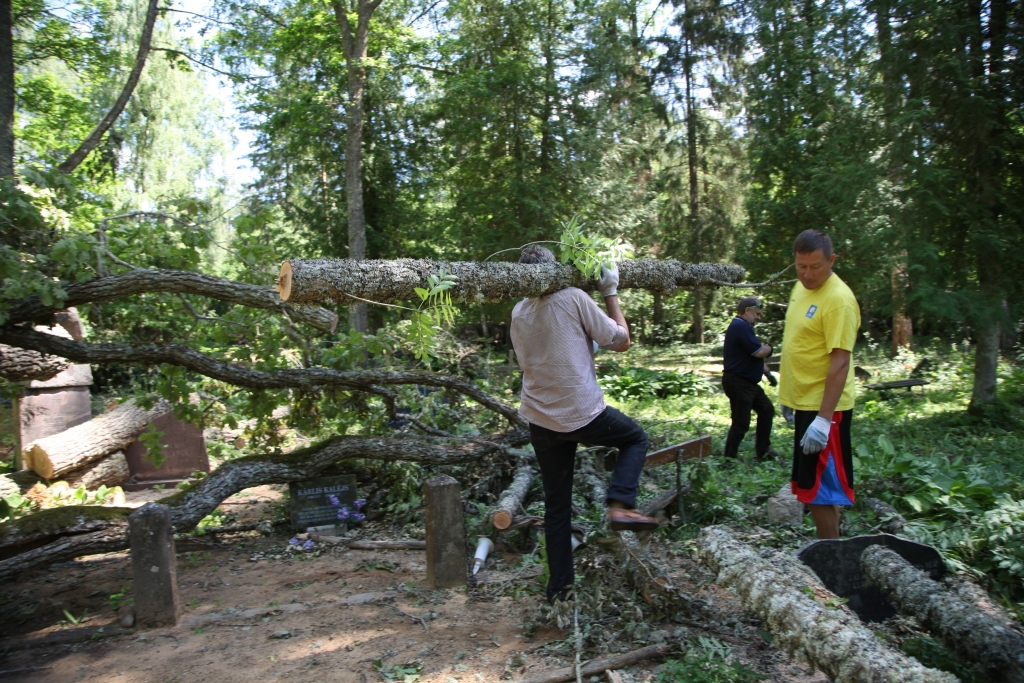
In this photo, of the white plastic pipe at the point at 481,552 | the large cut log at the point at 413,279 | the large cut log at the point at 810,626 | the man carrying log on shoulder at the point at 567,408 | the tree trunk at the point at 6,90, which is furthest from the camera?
the tree trunk at the point at 6,90

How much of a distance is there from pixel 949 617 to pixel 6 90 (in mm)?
9371

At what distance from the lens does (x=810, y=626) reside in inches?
116

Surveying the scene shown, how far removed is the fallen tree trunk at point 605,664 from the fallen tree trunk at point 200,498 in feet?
10.7

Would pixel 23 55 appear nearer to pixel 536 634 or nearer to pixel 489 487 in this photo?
pixel 489 487

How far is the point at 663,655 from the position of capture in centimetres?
351

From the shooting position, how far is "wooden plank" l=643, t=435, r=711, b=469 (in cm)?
578

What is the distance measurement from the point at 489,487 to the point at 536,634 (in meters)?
2.55

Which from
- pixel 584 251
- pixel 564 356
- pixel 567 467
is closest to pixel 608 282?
pixel 584 251

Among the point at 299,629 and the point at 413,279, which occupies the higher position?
the point at 413,279

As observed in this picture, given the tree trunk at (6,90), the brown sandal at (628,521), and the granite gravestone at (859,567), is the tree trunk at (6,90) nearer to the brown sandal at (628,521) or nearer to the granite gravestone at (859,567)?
the brown sandal at (628,521)

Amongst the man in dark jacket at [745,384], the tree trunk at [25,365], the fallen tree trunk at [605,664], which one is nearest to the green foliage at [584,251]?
the fallen tree trunk at [605,664]

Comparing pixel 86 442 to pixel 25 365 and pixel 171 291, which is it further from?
pixel 171 291

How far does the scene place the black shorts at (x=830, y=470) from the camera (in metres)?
3.89

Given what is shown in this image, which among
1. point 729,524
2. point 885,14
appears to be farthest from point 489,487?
point 885,14
